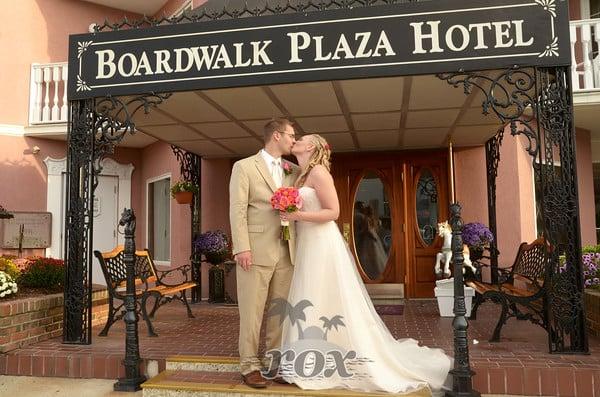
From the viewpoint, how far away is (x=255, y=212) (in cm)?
368

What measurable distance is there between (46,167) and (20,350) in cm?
639

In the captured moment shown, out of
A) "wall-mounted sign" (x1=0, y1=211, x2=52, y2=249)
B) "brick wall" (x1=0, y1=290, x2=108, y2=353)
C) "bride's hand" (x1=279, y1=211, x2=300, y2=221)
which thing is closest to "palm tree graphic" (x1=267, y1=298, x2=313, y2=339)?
"bride's hand" (x1=279, y1=211, x2=300, y2=221)

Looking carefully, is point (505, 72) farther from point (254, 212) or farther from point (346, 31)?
point (254, 212)

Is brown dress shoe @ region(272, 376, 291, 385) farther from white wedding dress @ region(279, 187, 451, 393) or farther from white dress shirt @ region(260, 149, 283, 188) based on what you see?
white dress shirt @ region(260, 149, 283, 188)

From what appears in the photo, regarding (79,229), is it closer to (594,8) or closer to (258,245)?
(258,245)

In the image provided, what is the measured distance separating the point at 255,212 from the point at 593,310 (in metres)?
3.67

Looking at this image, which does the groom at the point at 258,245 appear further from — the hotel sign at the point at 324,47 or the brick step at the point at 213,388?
the hotel sign at the point at 324,47

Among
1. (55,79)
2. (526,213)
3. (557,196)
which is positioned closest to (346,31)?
(557,196)

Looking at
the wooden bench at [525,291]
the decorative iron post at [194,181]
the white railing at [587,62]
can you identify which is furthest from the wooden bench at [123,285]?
the white railing at [587,62]

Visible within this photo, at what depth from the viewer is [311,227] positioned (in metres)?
3.75

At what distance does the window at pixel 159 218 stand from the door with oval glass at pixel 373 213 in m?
4.04

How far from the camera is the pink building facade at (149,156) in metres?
8.02

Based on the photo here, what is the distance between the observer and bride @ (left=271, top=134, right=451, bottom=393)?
3.55 metres

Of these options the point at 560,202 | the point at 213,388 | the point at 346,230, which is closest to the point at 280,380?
the point at 213,388
